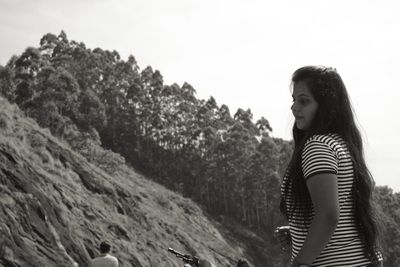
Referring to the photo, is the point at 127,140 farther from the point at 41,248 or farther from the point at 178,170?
the point at 41,248

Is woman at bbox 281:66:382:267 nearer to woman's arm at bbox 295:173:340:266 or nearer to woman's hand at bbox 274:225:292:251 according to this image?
woman's arm at bbox 295:173:340:266

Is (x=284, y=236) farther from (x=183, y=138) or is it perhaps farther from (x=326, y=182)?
(x=183, y=138)

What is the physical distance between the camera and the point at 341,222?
271 centimetres

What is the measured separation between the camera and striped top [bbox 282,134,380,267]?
266 cm

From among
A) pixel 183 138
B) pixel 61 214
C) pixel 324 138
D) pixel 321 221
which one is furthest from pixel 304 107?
pixel 183 138

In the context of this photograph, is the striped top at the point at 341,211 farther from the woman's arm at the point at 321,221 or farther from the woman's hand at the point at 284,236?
the woman's hand at the point at 284,236

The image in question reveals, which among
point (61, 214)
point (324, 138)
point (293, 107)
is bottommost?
point (61, 214)

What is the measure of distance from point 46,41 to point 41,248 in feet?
190

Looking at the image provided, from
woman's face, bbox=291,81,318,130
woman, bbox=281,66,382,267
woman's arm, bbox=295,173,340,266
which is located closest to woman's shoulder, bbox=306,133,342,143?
woman, bbox=281,66,382,267

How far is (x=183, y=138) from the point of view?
235 feet

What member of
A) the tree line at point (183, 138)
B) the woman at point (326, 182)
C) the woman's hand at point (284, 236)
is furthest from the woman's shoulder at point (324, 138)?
the tree line at point (183, 138)

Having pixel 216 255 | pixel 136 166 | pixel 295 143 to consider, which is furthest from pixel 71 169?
pixel 136 166

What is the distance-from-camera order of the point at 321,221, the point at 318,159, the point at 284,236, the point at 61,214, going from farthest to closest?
the point at 61,214 < the point at 284,236 < the point at 318,159 < the point at 321,221

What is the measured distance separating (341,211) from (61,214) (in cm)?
1713
